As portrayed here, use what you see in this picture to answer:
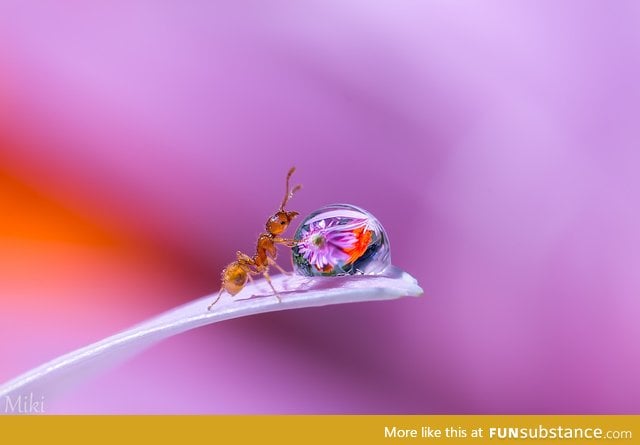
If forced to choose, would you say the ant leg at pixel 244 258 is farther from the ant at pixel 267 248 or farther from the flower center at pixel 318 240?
the flower center at pixel 318 240

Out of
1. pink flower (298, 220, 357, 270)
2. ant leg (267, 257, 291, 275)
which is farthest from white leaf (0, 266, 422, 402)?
ant leg (267, 257, 291, 275)

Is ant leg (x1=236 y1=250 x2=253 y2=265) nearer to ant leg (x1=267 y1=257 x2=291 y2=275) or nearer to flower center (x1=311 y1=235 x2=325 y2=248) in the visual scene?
ant leg (x1=267 y1=257 x2=291 y2=275)

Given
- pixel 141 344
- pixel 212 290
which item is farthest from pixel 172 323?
pixel 212 290

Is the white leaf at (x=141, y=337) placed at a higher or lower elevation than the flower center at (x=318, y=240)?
lower

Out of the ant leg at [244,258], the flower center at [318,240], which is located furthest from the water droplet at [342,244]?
the ant leg at [244,258]

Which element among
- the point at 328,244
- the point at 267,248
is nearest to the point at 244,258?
the point at 267,248

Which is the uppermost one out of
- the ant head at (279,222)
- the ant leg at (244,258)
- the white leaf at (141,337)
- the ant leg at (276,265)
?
the ant head at (279,222)

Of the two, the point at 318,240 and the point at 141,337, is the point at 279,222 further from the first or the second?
the point at 141,337

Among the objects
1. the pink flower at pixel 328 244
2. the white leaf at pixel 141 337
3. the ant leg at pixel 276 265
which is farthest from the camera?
the ant leg at pixel 276 265
